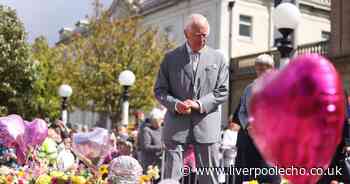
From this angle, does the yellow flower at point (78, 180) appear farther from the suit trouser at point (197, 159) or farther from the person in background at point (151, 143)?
the person in background at point (151, 143)

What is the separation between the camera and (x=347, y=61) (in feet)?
83.4

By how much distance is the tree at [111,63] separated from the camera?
3253 centimetres

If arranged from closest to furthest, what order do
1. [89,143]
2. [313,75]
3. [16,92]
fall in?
[313,75], [89,143], [16,92]

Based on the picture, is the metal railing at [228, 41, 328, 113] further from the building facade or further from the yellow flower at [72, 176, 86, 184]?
the yellow flower at [72, 176, 86, 184]

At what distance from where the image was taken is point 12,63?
27953 millimetres

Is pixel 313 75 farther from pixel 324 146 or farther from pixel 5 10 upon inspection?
pixel 5 10

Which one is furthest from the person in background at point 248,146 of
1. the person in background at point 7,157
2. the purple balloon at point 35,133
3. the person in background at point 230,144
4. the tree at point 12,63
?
the tree at point 12,63

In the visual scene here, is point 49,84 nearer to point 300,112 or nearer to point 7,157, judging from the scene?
point 7,157

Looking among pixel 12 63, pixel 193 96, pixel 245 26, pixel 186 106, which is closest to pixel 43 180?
pixel 186 106

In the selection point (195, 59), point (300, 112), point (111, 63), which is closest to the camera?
point (300, 112)

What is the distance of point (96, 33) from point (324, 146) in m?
31.8

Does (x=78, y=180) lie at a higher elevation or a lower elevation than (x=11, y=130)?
lower

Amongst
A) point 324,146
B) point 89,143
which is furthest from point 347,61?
point 324,146

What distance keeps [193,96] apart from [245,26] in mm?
31451
